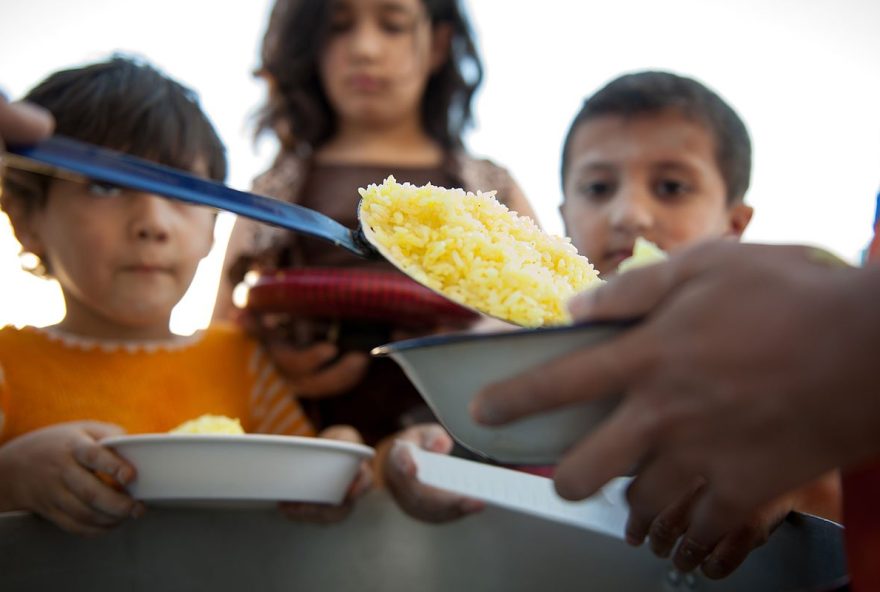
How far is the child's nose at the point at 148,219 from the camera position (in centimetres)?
101

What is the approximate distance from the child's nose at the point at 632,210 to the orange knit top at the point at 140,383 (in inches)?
23.6

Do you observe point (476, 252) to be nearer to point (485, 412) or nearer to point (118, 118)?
point (485, 412)

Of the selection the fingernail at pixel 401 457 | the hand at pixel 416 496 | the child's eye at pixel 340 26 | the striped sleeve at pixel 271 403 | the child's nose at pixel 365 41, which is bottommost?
the striped sleeve at pixel 271 403

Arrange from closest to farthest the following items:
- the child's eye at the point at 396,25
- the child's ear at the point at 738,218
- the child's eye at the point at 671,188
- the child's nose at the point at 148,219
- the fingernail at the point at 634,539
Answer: the fingernail at the point at 634,539 → the child's nose at the point at 148,219 → the child's eye at the point at 671,188 → the child's ear at the point at 738,218 → the child's eye at the point at 396,25

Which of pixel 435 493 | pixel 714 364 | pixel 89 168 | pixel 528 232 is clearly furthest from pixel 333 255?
pixel 714 364

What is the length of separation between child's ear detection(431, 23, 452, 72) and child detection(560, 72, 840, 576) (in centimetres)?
36

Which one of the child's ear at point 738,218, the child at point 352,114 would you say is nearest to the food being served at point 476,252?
the child at point 352,114

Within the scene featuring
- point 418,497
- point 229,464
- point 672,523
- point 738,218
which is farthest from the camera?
point 738,218

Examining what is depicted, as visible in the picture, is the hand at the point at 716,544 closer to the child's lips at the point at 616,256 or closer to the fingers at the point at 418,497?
the fingers at the point at 418,497

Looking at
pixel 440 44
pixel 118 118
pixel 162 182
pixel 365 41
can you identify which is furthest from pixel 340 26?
pixel 162 182

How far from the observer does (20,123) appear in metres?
0.37

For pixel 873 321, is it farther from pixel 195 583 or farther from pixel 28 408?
pixel 28 408

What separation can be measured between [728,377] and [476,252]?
0.78 ft

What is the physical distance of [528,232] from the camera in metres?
0.55
